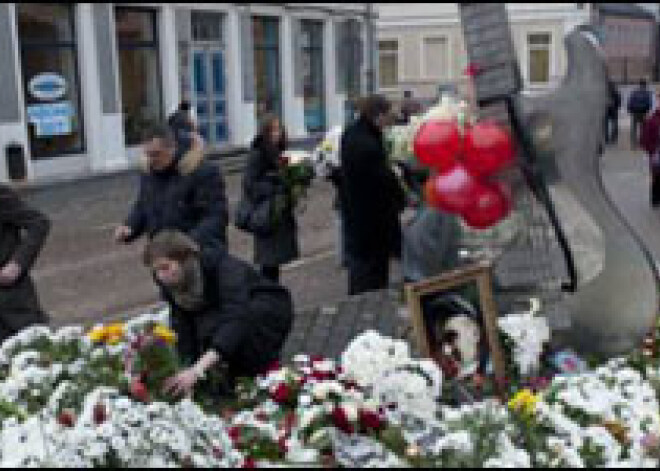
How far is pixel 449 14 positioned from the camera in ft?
74.8

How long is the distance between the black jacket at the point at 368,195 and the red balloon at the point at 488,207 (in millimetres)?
2403

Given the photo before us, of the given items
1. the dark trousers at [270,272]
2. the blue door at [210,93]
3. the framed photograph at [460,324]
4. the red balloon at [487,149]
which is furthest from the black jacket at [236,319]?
the blue door at [210,93]

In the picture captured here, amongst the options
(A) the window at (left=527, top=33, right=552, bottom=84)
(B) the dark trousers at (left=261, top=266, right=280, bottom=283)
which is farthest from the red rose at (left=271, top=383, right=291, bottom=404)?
Result: (A) the window at (left=527, top=33, right=552, bottom=84)

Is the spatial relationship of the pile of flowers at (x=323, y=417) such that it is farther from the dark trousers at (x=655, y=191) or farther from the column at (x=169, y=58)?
the column at (x=169, y=58)

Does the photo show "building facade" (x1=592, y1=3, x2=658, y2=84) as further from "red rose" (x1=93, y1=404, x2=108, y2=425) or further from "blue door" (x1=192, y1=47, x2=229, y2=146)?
"red rose" (x1=93, y1=404, x2=108, y2=425)

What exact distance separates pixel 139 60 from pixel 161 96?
870 mm

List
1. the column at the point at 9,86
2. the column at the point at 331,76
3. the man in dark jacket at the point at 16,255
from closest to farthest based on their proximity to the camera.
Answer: the man in dark jacket at the point at 16,255
the column at the point at 9,86
the column at the point at 331,76

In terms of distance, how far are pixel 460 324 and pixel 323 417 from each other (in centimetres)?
91

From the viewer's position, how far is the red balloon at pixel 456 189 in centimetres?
303

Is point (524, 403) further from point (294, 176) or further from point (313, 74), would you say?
point (313, 74)

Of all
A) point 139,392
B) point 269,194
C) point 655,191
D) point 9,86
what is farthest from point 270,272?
point 9,86

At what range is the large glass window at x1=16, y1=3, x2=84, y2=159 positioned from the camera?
573 inches

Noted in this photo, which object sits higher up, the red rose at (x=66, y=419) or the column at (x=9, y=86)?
the column at (x=9, y=86)

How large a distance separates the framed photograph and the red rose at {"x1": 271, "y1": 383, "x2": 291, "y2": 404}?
1.96ft
